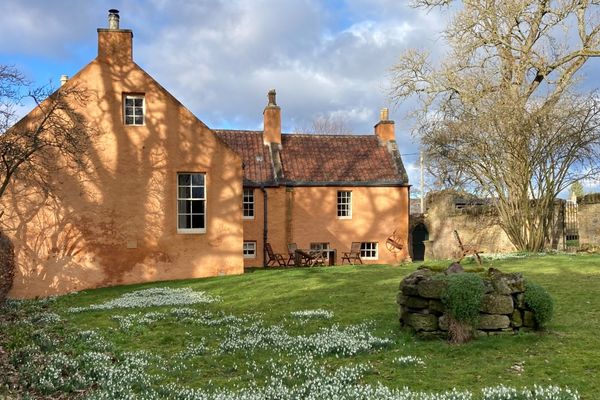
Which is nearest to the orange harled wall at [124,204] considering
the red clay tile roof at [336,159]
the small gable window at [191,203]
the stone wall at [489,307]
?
the small gable window at [191,203]

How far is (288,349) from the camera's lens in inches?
339

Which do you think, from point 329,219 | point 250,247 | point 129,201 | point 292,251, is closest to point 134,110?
point 129,201

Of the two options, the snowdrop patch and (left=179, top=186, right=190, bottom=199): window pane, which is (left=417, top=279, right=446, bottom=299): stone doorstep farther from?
(left=179, top=186, right=190, bottom=199): window pane

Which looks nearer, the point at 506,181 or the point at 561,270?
the point at 561,270

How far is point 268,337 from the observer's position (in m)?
9.32

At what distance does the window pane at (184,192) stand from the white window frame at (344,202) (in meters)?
10.8

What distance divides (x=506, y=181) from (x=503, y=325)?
16.6 m

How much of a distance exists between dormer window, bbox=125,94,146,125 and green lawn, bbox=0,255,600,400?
9.81 m

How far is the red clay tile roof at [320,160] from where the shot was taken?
1183 inches

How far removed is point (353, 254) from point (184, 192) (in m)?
11.6

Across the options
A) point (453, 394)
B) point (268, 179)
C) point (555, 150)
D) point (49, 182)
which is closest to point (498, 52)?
point (555, 150)

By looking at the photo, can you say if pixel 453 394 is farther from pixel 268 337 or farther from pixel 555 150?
pixel 555 150

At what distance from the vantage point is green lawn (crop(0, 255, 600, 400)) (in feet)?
22.4

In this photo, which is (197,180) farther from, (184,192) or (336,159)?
(336,159)
